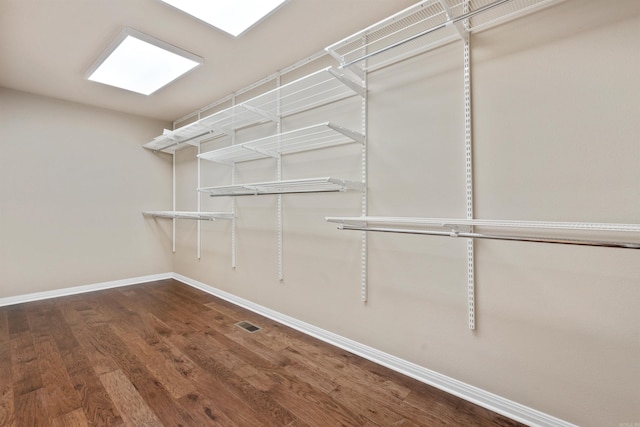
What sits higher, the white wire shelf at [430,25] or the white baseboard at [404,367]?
the white wire shelf at [430,25]

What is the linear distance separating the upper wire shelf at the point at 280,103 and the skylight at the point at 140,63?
48cm

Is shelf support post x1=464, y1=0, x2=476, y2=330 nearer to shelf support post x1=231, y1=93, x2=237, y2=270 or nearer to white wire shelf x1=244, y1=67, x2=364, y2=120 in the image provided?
white wire shelf x1=244, y1=67, x2=364, y2=120

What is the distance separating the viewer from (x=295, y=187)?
2.57 meters

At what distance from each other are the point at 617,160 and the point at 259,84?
110 inches

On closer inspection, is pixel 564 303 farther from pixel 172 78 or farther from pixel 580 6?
pixel 172 78

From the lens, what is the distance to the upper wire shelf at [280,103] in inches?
84.3

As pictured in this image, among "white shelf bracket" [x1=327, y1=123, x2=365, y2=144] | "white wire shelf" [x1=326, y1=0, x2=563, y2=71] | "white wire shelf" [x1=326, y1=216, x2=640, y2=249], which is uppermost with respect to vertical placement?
"white wire shelf" [x1=326, y1=0, x2=563, y2=71]

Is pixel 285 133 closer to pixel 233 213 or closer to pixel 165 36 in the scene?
pixel 165 36

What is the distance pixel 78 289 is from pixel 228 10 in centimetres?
370

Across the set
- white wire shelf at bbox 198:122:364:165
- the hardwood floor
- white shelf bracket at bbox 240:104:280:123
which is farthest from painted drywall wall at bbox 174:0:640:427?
white shelf bracket at bbox 240:104:280:123

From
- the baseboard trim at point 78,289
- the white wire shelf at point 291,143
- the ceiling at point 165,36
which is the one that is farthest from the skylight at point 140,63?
the baseboard trim at point 78,289

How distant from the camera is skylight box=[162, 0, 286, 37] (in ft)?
5.94

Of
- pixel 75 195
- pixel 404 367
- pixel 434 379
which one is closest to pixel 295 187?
pixel 404 367

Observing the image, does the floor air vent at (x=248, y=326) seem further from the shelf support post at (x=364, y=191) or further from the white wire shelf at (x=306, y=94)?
the white wire shelf at (x=306, y=94)
